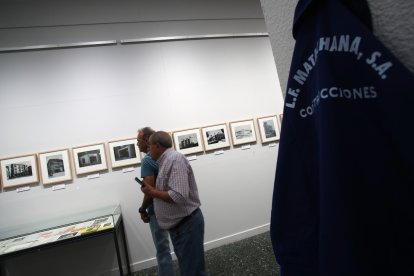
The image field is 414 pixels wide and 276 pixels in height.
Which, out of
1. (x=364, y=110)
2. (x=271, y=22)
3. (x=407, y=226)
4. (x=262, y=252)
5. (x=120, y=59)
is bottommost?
(x=262, y=252)

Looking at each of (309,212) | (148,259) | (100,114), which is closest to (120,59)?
(100,114)

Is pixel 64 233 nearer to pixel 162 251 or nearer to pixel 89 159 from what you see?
pixel 89 159

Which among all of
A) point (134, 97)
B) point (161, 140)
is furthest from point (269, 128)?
point (161, 140)

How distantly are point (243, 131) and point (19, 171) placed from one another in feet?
10.9

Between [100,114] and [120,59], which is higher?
[120,59]

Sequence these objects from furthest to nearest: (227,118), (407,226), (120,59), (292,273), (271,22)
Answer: (227,118)
(120,59)
(271,22)
(292,273)
(407,226)

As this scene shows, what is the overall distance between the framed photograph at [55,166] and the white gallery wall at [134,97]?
11 cm

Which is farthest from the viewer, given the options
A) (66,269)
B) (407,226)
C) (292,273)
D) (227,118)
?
(227,118)

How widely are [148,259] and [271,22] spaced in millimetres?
3495

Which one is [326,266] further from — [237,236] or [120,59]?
[120,59]

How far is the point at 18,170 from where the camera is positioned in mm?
3111

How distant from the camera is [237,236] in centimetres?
380

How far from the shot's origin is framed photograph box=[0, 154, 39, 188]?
309 centimetres

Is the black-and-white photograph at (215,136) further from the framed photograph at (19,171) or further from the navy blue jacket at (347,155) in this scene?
the navy blue jacket at (347,155)
